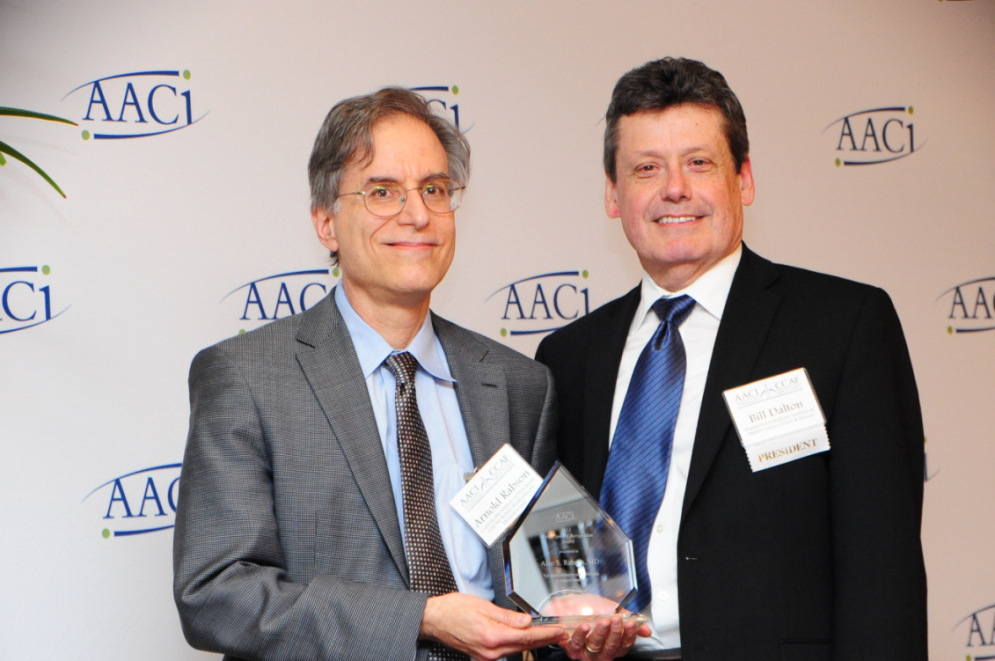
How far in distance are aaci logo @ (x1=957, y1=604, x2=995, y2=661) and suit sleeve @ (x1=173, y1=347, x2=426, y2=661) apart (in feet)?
8.81

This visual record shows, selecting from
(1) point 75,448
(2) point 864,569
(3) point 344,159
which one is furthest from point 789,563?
(1) point 75,448

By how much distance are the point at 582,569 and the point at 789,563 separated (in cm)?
42

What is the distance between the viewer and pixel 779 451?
183 cm

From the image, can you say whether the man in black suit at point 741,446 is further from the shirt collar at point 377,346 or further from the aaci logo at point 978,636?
the aaci logo at point 978,636

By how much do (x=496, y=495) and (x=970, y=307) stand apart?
2.59 meters

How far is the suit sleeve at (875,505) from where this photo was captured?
1742 millimetres

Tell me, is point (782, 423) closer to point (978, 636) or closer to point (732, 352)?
point (732, 352)

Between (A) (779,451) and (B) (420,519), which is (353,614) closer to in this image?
(B) (420,519)

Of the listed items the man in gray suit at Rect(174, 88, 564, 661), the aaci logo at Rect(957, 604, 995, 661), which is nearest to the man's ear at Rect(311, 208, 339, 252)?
the man in gray suit at Rect(174, 88, 564, 661)

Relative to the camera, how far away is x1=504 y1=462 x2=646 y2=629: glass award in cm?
176

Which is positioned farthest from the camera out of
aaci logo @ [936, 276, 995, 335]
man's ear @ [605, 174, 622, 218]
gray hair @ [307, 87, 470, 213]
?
aaci logo @ [936, 276, 995, 335]

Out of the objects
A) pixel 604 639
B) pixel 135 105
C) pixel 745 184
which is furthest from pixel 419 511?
pixel 135 105

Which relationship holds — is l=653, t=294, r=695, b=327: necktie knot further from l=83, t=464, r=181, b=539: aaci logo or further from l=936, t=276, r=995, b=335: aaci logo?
l=936, t=276, r=995, b=335: aaci logo

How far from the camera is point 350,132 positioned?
195 centimetres
